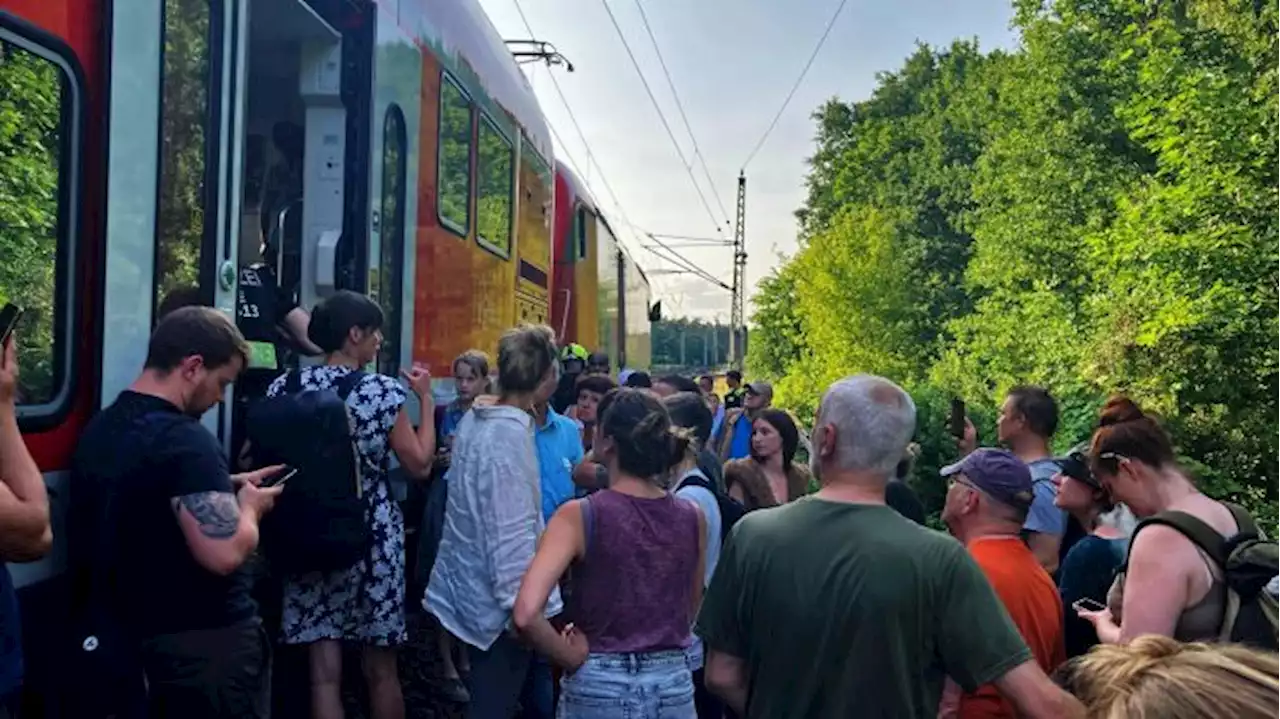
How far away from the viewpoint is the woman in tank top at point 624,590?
11.2ft

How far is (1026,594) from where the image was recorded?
3260 millimetres

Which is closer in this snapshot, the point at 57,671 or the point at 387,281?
the point at 57,671

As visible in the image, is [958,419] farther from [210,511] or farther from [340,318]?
[210,511]

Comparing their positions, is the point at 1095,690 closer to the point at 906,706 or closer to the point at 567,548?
the point at 906,706

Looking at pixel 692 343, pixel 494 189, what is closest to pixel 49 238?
pixel 494 189

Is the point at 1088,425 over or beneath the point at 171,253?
beneath

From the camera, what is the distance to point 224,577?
10.6 feet

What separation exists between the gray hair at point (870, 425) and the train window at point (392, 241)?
321 centimetres

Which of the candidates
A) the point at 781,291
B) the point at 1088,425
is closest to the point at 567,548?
the point at 1088,425

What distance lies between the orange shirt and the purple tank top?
2.89ft

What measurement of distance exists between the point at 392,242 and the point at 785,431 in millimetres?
2145

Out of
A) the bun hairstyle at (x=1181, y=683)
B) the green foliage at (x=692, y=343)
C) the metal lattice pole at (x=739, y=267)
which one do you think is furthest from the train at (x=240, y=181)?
the green foliage at (x=692, y=343)

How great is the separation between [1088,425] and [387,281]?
27.4 feet

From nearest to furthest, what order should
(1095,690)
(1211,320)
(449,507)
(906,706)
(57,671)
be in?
(1095,690) < (906,706) < (57,671) < (449,507) < (1211,320)
